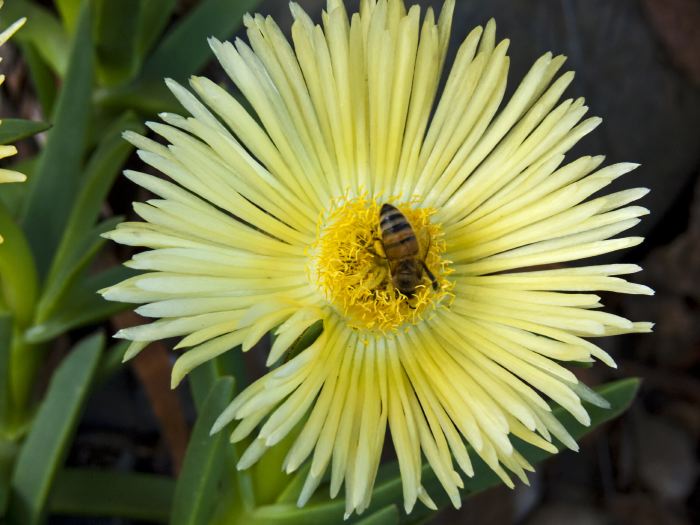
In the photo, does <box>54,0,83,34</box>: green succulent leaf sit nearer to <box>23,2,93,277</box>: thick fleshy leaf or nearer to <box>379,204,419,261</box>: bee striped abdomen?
<box>23,2,93,277</box>: thick fleshy leaf

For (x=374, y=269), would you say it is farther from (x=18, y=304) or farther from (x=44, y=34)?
(x=44, y=34)

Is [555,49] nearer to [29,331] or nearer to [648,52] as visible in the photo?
[648,52]

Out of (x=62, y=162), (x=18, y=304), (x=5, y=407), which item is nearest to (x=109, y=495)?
(x=5, y=407)

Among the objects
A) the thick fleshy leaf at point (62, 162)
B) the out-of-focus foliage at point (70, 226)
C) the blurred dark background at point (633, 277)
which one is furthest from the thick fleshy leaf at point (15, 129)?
the blurred dark background at point (633, 277)

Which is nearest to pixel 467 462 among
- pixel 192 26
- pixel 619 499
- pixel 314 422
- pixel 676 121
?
pixel 314 422

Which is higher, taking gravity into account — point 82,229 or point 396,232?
point 82,229

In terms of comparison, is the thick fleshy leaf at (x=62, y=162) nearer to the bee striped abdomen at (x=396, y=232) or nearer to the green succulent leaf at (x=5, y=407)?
the green succulent leaf at (x=5, y=407)
